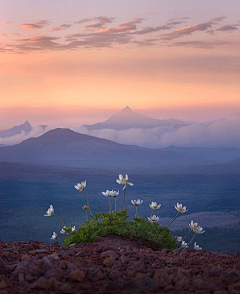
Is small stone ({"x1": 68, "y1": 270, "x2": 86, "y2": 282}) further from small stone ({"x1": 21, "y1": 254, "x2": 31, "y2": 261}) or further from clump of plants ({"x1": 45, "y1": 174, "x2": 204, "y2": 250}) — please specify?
clump of plants ({"x1": 45, "y1": 174, "x2": 204, "y2": 250})

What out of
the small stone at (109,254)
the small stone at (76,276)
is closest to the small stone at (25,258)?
the small stone at (109,254)

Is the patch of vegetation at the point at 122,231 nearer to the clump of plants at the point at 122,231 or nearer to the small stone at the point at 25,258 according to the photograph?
the clump of plants at the point at 122,231

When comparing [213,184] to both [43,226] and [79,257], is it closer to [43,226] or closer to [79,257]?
[43,226]

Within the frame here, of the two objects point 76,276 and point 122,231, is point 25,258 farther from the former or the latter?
point 122,231

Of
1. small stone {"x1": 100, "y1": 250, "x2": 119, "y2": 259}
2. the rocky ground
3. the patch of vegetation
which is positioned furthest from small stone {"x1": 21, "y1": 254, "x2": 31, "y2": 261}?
the patch of vegetation

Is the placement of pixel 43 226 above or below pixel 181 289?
below

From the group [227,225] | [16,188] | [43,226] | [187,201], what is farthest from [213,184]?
[43,226]
